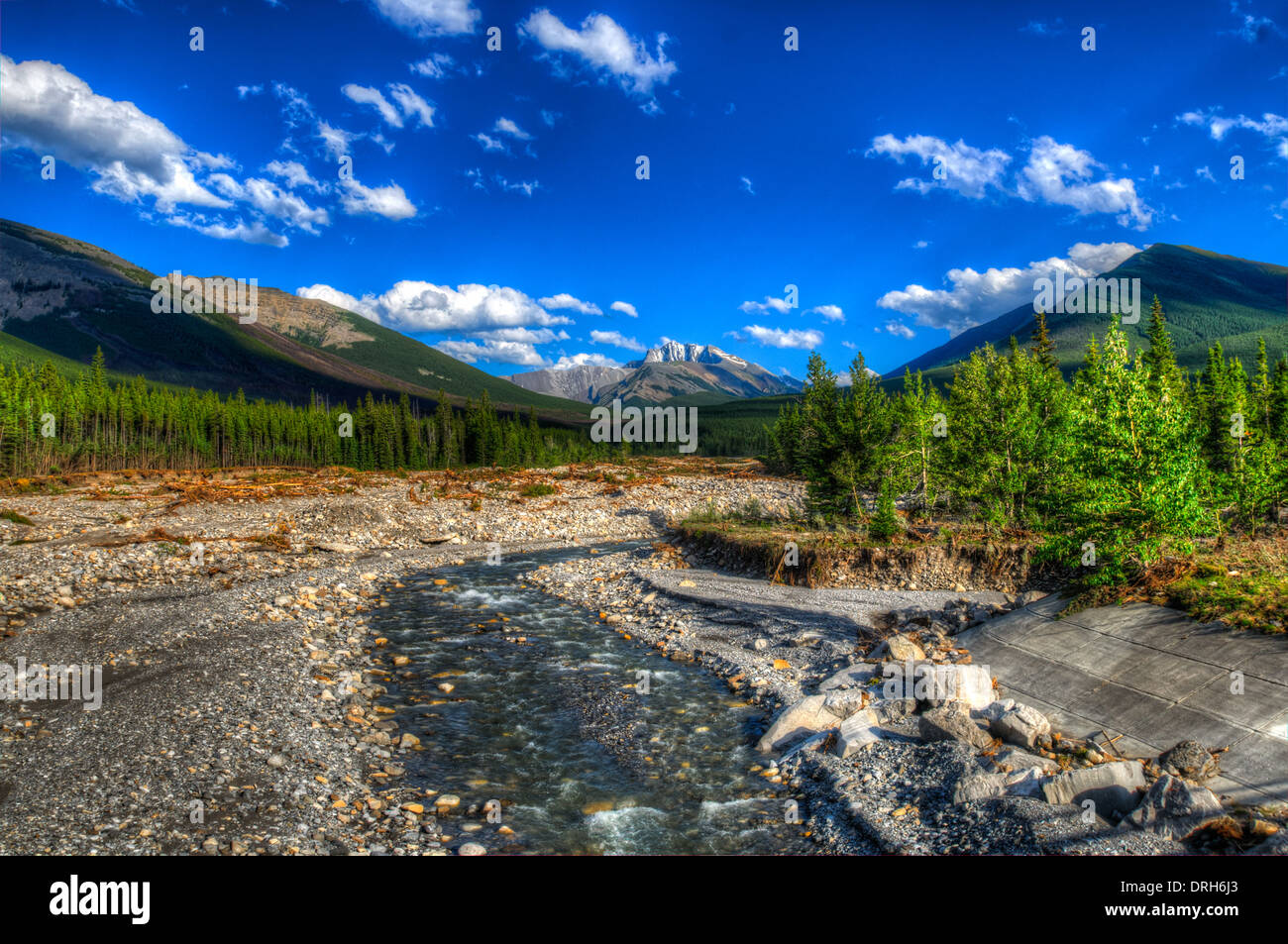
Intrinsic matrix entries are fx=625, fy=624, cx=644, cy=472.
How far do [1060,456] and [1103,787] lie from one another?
12.3 metres

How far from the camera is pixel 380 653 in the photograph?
16391mm

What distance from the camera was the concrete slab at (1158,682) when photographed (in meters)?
8.45

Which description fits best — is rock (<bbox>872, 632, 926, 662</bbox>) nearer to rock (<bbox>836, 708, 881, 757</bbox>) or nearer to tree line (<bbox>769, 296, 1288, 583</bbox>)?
rock (<bbox>836, 708, 881, 757</bbox>)

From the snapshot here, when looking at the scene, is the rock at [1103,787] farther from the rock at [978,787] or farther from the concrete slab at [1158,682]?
the concrete slab at [1158,682]

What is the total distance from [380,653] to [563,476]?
51189 mm

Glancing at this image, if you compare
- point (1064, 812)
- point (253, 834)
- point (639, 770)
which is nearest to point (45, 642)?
point (253, 834)

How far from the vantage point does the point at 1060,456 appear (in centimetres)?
1766

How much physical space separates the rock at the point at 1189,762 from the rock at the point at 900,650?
5.41 m

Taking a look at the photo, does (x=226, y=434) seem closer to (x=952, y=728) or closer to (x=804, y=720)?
(x=804, y=720)

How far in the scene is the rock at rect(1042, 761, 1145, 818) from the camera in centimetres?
771

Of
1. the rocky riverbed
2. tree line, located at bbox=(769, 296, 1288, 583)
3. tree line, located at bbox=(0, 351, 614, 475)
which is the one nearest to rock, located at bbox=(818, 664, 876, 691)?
the rocky riverbed

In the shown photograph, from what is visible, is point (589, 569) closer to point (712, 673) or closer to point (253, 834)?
point (712, 673)

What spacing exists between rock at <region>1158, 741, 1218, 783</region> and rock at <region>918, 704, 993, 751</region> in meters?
2.18
